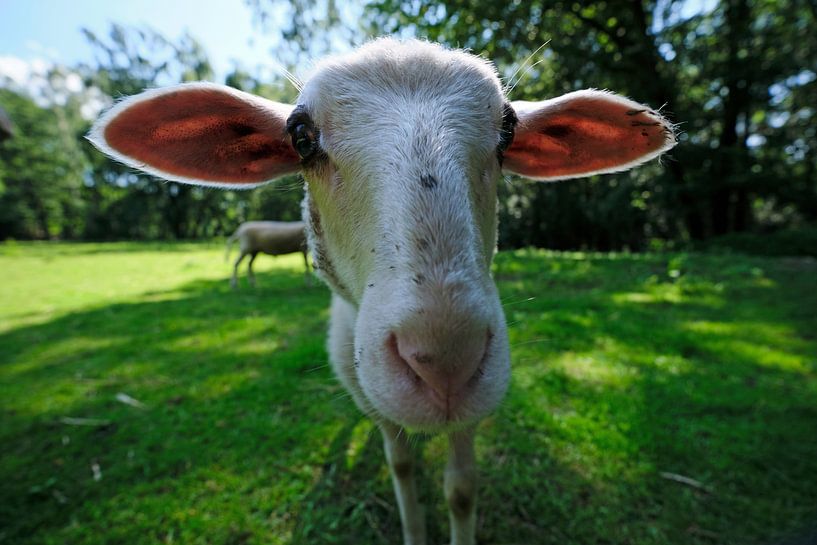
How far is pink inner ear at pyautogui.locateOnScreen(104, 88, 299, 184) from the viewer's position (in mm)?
1708

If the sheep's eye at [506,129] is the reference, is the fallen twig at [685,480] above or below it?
below

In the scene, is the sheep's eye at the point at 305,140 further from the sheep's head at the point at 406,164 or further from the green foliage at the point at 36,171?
the green foliage at the point at 36,171

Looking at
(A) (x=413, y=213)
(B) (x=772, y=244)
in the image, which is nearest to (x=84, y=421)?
(A) (x=413, y=213)

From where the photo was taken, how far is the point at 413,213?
119 centimetres

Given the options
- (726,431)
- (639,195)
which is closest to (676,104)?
(639,195)

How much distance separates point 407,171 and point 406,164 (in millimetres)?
27

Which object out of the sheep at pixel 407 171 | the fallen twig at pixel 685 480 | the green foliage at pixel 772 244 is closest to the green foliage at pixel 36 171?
the sheep at pixel 407 171

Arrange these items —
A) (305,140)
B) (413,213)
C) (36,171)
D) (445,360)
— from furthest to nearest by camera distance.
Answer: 1. (36,171)
2. (305,140)
3. (413,213)
4. (445,360)

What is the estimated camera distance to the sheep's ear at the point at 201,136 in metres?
1.68

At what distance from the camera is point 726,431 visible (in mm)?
3117

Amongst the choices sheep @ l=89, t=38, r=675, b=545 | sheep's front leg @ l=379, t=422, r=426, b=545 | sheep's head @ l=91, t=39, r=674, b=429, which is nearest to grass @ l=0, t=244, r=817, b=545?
sheep's front leg @ l=379, t=422, r=426, b=545

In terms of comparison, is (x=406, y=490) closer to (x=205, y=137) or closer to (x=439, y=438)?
(x=439, y=438)

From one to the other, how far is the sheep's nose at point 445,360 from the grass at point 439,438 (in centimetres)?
100

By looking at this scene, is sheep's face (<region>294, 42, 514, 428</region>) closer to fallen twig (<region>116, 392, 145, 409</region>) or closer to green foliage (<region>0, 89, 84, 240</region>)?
fallen twig (<region>116, 392, 145, 409</region>)
